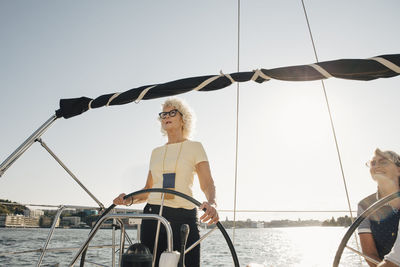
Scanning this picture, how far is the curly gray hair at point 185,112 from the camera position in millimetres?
1859

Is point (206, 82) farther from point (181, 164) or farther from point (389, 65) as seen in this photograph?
point (389, 65)

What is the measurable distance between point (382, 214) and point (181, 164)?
1118mm

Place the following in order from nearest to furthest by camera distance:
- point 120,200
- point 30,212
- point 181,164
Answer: point 120,200, point 181,164, point 30,212

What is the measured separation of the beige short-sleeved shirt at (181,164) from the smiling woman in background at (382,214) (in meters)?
0.97

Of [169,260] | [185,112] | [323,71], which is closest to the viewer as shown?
[169,260]

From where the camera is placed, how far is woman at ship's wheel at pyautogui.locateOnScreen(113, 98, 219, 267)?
142 cm

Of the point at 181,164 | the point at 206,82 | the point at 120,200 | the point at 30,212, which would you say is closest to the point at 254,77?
the point at 206,82

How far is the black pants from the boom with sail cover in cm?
76

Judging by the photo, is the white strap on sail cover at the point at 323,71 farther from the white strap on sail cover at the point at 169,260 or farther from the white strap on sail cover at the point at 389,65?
the white strap on sail cover at the point at 169,260

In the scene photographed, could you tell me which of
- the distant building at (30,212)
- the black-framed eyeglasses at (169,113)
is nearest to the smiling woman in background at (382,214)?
the black-framed eyeglasses at (169,113)

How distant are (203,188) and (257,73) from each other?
741 millimetres

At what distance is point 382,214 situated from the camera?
149 centimetres

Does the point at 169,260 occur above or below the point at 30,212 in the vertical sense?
below

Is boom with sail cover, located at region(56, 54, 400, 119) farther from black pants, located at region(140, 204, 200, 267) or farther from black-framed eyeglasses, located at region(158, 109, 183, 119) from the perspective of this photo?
black pants, located at region(140, 204, 200, 267)
